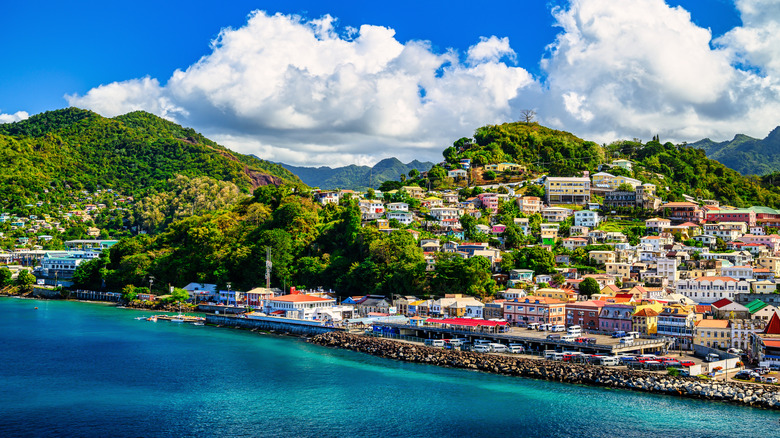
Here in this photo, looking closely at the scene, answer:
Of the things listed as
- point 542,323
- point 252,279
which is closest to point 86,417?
point 542,323

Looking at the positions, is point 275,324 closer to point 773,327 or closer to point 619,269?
point 619,269

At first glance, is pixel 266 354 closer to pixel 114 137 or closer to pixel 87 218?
pixel 87 218

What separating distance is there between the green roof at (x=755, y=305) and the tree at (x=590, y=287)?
9483 millimetres

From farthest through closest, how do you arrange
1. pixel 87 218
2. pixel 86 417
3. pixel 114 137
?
1. pixel 114 137
2. pixel 87 218
3. pixel 86 417

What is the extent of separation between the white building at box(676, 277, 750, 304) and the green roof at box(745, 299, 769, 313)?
192 cm

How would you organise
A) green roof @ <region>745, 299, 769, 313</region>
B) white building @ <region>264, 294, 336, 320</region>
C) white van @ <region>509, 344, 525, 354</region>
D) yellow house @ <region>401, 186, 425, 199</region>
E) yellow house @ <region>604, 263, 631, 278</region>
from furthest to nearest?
1. yellow house @ <region>401, 186, 425, 199</region>
2. yellow house @ <region>604, 263, 631, 278</region>
3. white building @ <region>264, 294, 336, 320</region>
4. green roof @ <region>745, 299, 769, 313</region>
5. white van @ <region>509, 344, 525, 354</region>

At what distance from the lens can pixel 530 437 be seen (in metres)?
23.4

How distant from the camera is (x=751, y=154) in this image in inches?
5748

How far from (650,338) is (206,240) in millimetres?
45774

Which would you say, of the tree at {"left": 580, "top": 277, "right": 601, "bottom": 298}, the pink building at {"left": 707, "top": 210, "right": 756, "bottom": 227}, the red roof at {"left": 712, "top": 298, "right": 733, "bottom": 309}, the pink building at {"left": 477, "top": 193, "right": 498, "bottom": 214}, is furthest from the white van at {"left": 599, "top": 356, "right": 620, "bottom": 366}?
Result: the pink building at {"left": 707, "top": 210, "right": 756, "bottom": 227}

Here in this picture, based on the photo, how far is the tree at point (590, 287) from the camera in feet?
151

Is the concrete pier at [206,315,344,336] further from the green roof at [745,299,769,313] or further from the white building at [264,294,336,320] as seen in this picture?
the green roof at [745,299,769,313]

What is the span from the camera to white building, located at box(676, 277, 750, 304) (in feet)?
144

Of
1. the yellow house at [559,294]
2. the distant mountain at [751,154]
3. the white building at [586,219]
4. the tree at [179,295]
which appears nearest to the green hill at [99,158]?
the tree at [179,295]
